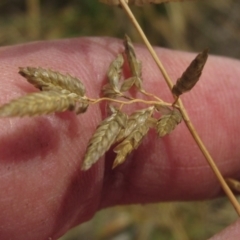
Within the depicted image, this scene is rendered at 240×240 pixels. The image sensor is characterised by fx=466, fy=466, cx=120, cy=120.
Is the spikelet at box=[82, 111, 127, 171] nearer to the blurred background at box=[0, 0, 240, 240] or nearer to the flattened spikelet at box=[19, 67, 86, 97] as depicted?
the flattened spikelet at box=[19, 67, 86, 97]

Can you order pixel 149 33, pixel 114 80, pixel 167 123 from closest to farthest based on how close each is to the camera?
pixel 167 123 → pixel 114 80 → pixel 149 33

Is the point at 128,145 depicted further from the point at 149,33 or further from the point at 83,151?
the point at 149,33

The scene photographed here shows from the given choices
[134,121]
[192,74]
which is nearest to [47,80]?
[134,121]

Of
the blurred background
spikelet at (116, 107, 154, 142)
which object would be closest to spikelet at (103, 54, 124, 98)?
spikelet at (116, 107, 154, 142)

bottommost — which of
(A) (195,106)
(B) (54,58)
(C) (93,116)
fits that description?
(A) (195,106)

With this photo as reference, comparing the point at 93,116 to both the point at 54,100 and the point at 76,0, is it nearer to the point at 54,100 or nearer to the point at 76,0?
the point at 54,100

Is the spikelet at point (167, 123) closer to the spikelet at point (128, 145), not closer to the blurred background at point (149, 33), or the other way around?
the spikelet at point (128, 145)

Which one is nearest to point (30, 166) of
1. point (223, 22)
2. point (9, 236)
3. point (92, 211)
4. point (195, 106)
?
point (9, 236)
